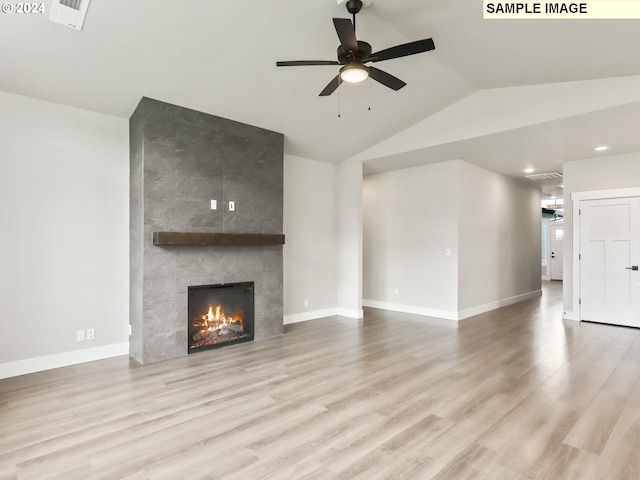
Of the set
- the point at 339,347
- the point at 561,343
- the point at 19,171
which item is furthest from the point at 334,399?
the point at 19,171

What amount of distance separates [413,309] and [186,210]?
4.50 m

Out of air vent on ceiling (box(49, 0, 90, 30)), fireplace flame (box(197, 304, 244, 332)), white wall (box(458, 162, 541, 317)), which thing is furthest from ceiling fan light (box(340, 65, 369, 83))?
white wall (box(458, 162, 541, 317))

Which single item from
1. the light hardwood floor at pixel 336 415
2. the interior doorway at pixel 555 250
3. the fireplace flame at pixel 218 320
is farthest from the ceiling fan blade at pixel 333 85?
the interior doorway at pixel 555 250

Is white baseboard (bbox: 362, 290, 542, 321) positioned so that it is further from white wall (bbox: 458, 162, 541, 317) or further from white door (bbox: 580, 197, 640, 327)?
white door (bbox: 580, 197, 640, 327)

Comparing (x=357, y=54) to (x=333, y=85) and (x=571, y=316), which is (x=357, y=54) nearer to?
(x=333, y=85)

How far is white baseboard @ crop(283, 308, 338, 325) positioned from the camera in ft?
19.8

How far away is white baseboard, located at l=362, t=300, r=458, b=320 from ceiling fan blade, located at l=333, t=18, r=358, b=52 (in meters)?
4.91

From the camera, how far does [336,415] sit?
279 cm

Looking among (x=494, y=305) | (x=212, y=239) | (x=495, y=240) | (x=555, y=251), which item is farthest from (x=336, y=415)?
(x=555, y=251)

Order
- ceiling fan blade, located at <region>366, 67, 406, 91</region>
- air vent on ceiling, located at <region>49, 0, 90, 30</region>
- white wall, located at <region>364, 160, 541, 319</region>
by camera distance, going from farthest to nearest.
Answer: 1. white wall, located at <region>364, 160, 541, 319</region>
2. ceiling fan blade, located at <region>366, 67, 406, 91</region>
3. air vent on ceiling, located at <region>49, 0, 90, 30</region>

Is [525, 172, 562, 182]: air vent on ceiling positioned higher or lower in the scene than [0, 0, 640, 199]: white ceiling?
lower

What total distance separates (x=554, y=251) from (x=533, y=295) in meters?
5.58

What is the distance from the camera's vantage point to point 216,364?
3977 millimetres

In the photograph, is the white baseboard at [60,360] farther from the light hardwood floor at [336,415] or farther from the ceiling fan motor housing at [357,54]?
the ceiling fan motor housing at [357,54]
